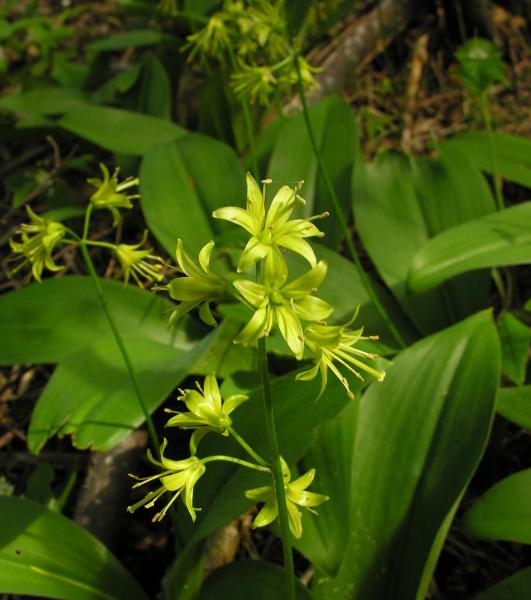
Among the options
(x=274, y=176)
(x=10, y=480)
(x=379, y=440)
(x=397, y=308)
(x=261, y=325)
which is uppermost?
(x=261, y=325)

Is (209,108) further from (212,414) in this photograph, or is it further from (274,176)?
(212,414)

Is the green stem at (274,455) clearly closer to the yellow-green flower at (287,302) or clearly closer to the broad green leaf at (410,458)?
the yellow-green flower at (287,302)

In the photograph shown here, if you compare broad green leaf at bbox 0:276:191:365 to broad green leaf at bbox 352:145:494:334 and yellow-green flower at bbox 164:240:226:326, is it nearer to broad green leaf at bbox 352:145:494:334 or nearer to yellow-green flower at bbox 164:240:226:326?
broad green leaf at bbox 352:145:494:334

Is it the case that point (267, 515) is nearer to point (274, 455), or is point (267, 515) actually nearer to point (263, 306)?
point (274, 455)

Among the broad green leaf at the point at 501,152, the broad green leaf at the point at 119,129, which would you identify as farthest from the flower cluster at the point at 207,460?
the broad green leaf at the point at 119,129

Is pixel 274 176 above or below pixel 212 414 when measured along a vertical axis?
below

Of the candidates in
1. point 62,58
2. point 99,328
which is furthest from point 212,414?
point 62,58

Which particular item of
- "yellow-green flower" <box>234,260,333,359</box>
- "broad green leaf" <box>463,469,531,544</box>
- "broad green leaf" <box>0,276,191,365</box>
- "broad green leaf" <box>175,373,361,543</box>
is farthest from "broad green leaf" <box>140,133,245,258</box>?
"yellow-green flower" <box>234,260,333,359</box>
